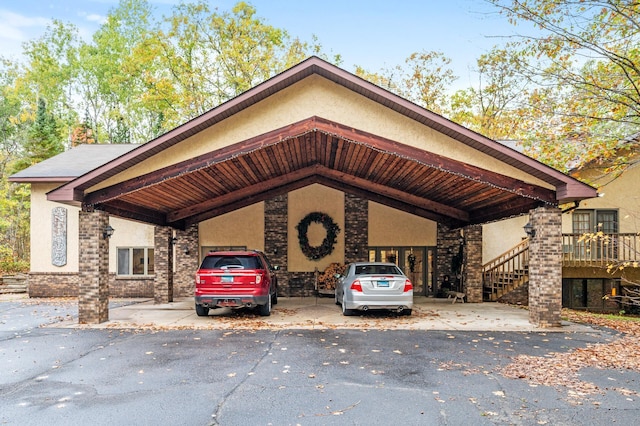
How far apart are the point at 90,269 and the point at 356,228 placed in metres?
10.9

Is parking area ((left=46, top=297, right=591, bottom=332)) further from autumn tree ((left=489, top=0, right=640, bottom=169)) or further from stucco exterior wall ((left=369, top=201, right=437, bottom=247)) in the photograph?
autumn tree ((left=489, top=0, right=640, bottom=169))

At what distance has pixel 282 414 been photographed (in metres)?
5.40

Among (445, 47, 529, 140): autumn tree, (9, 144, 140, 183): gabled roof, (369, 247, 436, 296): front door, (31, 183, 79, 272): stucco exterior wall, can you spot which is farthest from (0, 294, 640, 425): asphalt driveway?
(445, 47, 529, 140): autumn tree

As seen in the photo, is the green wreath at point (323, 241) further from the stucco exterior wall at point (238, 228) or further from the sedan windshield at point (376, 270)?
the sedan windshield at point (376, 270)

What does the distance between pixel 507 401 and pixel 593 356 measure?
3643 mm

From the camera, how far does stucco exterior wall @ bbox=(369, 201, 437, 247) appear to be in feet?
65.7

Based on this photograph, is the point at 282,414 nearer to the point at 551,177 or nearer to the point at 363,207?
the point at 551,177

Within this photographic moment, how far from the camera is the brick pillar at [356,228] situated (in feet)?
65.5

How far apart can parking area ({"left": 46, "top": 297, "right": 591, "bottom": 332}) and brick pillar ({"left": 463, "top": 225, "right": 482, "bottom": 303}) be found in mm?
1027

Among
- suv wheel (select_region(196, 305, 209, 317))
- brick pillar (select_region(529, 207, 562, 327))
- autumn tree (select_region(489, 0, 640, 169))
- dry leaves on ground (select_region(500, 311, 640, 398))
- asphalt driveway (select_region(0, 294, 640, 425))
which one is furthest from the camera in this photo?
suv wheel (select_region(196, 305, 209, 317))

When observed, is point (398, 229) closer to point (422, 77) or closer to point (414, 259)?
point (414, 259)

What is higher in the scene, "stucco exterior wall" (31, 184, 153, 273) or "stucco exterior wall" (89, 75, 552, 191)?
"stucco exterior wall" (89, 75, 552, 191)

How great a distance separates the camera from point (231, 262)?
12.7 metres

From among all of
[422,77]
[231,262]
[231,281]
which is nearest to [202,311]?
[231,281]
